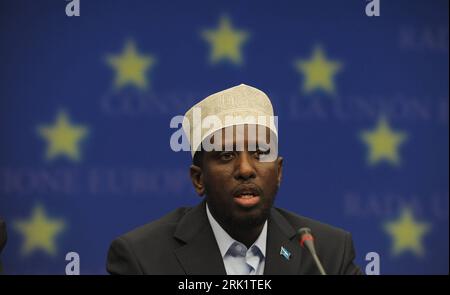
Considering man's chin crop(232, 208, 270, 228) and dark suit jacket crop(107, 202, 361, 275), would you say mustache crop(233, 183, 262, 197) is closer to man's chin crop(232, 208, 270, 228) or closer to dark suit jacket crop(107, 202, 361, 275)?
man's chin crop(232, 208, 270, 228)

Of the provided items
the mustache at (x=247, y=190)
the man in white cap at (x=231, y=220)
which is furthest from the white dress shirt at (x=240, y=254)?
the mustache at (x=247, y=190)

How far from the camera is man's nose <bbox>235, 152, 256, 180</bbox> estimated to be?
86.4 inches

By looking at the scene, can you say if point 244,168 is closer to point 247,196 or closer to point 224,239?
point 247,196

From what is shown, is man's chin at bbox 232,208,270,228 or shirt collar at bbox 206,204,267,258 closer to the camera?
man's chin at bbox 232,208,270,228

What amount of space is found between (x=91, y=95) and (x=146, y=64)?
1.08ft

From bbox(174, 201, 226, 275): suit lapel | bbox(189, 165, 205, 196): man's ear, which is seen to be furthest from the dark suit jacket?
bbox(189, 165, 205, 196): man's ear

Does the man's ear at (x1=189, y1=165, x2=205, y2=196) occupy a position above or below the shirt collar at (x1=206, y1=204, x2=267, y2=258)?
above

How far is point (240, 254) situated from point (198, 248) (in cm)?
13

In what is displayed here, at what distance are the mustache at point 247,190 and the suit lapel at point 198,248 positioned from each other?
0.75ft

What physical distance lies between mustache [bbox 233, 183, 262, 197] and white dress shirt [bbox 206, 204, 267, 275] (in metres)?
0.22

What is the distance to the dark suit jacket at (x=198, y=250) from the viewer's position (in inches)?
91.0

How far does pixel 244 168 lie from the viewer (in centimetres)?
220

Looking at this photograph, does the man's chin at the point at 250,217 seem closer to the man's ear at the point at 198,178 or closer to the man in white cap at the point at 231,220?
the man in white cap at the point at 231,220
